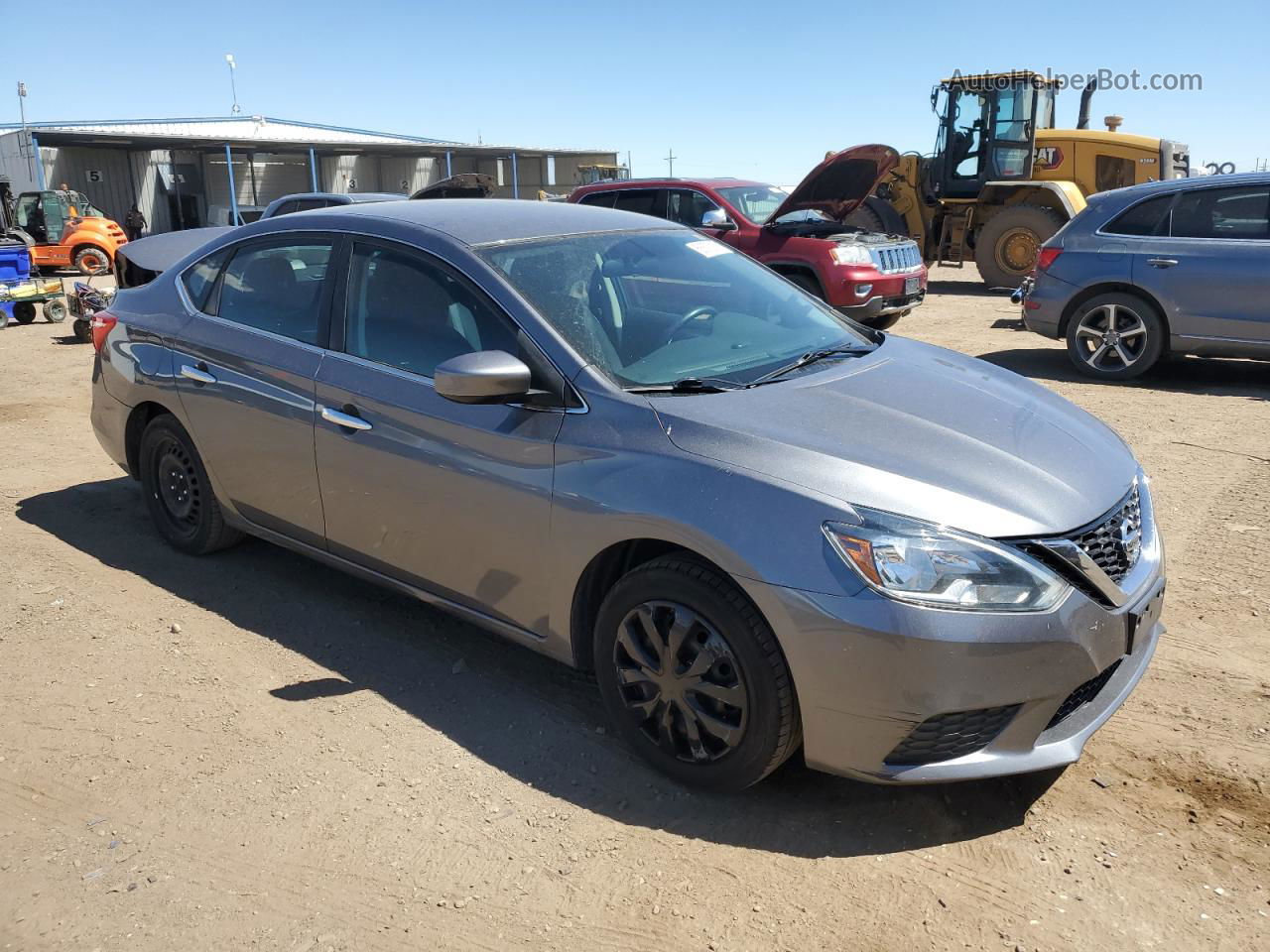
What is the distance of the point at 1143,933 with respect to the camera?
101 inches

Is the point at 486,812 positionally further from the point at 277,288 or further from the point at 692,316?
the point at 277,288

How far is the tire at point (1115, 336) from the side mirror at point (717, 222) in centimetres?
405

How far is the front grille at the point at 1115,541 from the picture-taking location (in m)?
2.89

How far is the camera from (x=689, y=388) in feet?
10.9

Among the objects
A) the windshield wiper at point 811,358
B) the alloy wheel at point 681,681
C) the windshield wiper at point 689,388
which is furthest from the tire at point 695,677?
the windshield wiper at point 811,358

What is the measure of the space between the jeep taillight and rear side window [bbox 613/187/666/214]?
8.67 meters

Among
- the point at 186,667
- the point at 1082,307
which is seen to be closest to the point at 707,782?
the point at 186,667

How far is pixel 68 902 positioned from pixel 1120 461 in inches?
132

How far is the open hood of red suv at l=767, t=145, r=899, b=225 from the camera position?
12.2 metres

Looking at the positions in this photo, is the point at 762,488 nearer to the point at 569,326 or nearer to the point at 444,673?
the point at 569,326

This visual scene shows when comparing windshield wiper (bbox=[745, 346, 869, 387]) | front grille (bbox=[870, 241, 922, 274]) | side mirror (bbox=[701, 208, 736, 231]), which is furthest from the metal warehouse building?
windshield wiper (bbox=[745, 346, 869, 387])

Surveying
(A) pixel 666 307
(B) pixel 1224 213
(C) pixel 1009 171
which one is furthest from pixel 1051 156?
(A) pixel 666 307

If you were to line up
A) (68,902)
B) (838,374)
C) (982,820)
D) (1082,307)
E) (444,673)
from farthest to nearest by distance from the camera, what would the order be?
(1082,307) < (444,673) < (838,374) < (982,820) < (68,902)

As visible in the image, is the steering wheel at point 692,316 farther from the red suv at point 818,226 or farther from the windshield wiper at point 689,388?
the red suv at point 818,226
